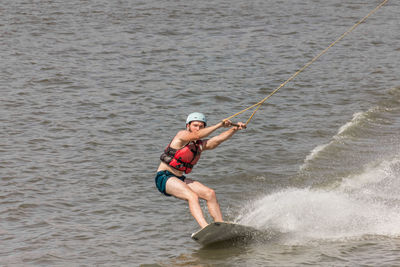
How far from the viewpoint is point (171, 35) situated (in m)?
26.1

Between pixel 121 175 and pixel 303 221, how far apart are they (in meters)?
3.93

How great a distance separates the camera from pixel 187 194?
377 inches

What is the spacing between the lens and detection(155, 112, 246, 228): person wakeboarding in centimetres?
959

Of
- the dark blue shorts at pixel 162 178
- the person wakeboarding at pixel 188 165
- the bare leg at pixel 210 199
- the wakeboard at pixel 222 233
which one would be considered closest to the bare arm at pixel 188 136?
the person wakeboarding at pixel 188 165

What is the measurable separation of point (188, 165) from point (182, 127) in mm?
6350

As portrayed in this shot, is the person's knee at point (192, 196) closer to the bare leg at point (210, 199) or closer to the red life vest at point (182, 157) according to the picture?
the bare leg at point (210, 199)

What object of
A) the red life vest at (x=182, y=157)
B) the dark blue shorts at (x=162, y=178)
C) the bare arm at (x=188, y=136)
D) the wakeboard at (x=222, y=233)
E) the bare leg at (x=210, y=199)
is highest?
the bare arm at (x=188, y=136)

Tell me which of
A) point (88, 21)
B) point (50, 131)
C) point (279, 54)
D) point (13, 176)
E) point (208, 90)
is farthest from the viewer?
point (88, 21)

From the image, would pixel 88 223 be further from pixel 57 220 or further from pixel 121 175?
pixel 121 175

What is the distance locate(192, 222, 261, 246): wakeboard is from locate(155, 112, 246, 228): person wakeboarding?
24 cm

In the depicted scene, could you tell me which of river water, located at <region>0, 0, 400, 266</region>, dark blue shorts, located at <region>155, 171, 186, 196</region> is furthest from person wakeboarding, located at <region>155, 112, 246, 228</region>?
river water, located at <region>0, 0, 400, 266</region>


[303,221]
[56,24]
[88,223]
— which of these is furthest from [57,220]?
[56,24]

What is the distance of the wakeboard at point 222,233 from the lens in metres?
9.30

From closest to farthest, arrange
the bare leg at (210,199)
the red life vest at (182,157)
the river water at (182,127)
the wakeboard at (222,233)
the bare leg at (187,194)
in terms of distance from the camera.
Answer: the wakeboard at (222,233)
the bare leg at (187,194)
the bare leg at (210,199)
the red life vest at (182,157)
the river water at (182,127)
